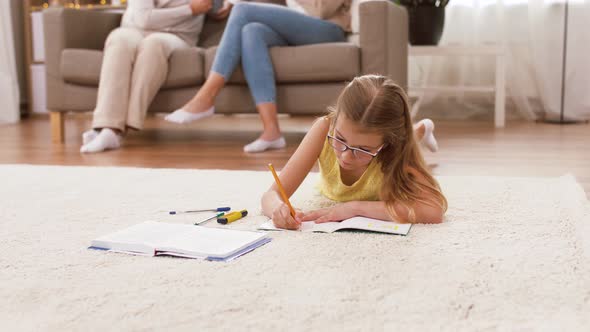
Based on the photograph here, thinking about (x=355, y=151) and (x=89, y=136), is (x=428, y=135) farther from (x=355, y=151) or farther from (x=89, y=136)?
(x=89, y=136)

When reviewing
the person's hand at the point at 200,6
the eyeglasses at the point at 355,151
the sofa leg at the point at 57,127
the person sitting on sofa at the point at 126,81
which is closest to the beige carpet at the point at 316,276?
the eyeglasses at the point at 355,151

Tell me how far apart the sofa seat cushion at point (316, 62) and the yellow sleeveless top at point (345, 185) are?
1.21m

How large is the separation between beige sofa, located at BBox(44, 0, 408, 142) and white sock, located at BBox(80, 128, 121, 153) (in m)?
0.29

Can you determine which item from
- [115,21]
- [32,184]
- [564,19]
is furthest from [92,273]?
[564,19]

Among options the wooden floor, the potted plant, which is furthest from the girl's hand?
the potted plant

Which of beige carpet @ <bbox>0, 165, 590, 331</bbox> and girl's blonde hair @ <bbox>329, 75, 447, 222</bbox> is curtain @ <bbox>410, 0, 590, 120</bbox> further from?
girl's blonde hair @ <bbox>329, 75, 447, 222</bbox>

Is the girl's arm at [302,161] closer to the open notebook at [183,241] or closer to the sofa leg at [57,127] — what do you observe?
the open notebook at [183,241]

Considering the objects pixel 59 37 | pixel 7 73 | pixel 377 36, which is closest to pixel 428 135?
pixel 377 36

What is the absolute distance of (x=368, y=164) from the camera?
144cm

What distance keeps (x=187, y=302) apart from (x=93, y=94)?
2.30 m

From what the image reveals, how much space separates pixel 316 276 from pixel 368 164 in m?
0.45

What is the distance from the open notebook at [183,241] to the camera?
115cm

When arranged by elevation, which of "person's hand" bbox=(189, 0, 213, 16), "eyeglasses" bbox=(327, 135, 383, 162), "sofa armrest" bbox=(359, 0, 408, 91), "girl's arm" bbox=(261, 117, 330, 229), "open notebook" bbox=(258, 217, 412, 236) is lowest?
"open notebook" bbox=(258, 217, 412, 236)

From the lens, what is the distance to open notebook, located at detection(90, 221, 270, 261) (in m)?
1.15
